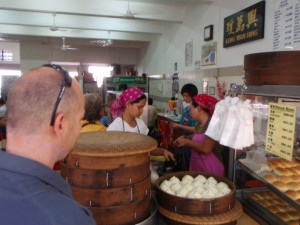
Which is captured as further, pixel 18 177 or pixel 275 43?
pixel 275 43

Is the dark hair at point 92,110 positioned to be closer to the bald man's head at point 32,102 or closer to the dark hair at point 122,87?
the bald man's head at point 32,102

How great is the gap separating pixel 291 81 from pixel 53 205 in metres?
0.96

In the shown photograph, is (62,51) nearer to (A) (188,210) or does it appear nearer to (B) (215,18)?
Answer: (B) (215,18)

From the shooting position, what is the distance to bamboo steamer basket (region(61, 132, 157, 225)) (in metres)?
1.24

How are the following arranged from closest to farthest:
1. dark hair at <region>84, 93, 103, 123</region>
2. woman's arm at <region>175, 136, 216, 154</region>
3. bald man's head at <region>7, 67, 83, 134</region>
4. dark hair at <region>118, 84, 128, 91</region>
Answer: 1. bald man's head at <region>7, 67, 83, 134</region>
2. woman's arm at <region>175, 136, 216, 154</region>
3. dark hair at <region>84, 93, 103, 123</region>
4. dark hair at <region>118, 84, 128, 91</region>

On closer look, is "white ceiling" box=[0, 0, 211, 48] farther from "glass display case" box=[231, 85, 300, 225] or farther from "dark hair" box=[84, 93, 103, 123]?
"glass display case" box=[231, 85, 300, 225]

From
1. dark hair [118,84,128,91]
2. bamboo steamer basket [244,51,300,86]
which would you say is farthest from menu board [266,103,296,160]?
dark hair [118,84,128,91]

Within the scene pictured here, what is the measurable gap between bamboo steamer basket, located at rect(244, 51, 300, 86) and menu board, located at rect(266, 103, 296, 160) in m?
0.13

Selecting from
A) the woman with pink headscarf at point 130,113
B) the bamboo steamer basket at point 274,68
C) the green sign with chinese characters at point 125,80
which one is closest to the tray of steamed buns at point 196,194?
the bamboo steamer basket at point 274,68

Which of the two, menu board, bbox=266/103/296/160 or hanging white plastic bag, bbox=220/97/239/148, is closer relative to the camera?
menu board, bbox=266/103/296/160

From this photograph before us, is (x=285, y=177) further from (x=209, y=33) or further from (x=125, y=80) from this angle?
(x=125, y=80)

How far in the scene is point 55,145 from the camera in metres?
0.86

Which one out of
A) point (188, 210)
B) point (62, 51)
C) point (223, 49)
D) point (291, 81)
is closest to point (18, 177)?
point (188, 210)

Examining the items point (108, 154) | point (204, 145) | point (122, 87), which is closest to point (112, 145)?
point (108, 154)
